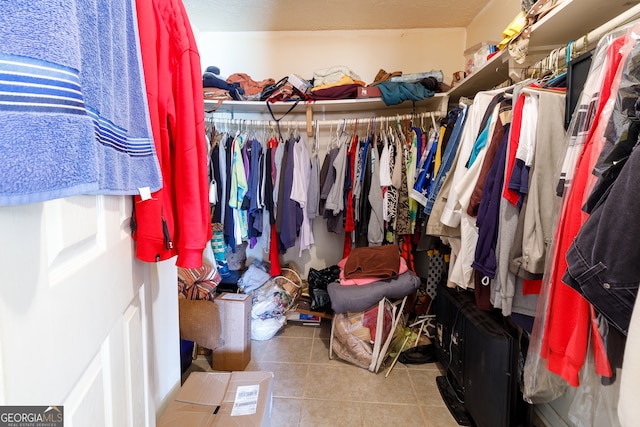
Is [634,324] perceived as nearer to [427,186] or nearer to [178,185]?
[178,185]

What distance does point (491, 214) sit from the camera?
1.03 m

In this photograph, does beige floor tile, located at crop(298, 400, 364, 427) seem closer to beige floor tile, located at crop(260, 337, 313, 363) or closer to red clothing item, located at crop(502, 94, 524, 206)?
beige floor tile, located at crop(260, 337, 313, 363)

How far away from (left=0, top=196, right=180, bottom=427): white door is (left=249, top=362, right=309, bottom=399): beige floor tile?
0.98 meters

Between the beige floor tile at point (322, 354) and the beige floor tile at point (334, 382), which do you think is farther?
the beige floor tile at point (322, 354)

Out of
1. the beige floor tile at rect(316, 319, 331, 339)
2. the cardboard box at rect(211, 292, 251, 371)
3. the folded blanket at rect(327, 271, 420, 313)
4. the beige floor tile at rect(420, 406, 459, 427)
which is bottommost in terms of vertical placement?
the beige floor tile at rect(420, 406, 459, 427)

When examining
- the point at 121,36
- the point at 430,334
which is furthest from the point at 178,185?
the point at 430,334

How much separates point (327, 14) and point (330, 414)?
8.86 feet

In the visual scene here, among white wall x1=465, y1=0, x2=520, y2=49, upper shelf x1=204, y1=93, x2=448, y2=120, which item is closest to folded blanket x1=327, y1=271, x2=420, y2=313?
upper shelf x1=204, y1=93, x2=448, y2=120

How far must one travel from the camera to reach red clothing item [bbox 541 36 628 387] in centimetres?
66

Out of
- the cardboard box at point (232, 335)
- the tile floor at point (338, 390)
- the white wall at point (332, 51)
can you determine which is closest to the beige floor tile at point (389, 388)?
the tile floor at point (338, 390)

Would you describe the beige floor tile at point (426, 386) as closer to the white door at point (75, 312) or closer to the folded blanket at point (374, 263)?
the folded blanket at point (374, 263)

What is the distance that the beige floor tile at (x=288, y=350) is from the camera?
1887 millimetres

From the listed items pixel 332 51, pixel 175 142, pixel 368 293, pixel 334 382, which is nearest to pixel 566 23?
pixel 175 142

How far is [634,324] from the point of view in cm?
43
